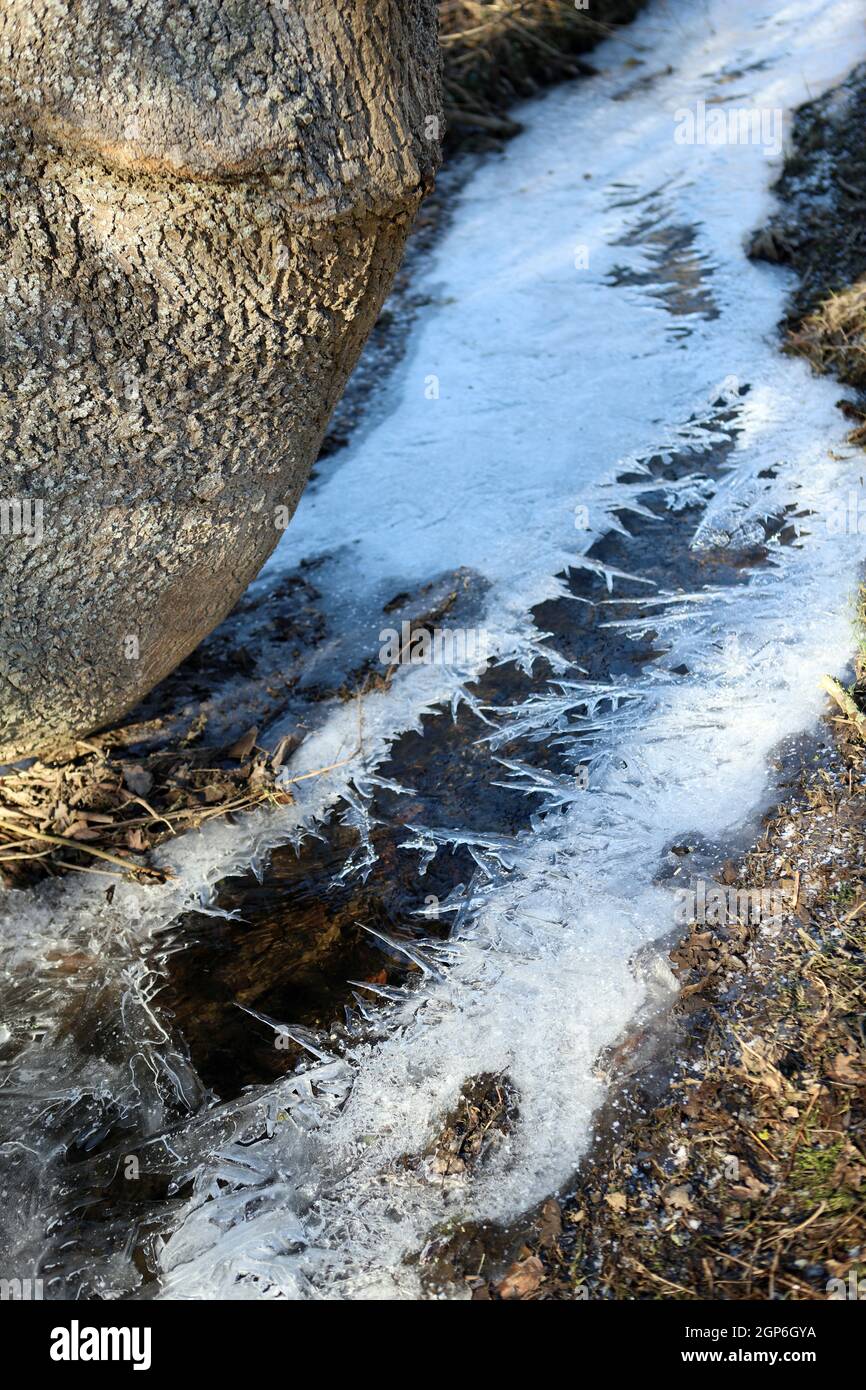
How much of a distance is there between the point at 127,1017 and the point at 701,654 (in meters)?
1.87

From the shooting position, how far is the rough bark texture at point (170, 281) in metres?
2.12

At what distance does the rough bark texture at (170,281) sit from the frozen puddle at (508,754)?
0.76 meters

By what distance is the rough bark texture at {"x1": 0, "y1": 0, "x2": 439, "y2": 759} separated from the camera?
2.12 meters

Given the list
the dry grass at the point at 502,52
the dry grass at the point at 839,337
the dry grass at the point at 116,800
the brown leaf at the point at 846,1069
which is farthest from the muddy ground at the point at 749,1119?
the dry grass at the point at 502,52

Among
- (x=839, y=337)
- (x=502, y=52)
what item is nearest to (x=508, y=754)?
(x=839, y=337)

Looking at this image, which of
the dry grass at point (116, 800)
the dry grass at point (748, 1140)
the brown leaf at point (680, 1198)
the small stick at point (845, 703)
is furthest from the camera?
the dry grass at point (116, 800)

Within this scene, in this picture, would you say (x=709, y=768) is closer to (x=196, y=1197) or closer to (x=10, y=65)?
(x=196, y=1197)

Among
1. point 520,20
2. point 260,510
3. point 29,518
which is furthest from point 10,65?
point 520,20

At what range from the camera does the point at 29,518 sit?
2.58m

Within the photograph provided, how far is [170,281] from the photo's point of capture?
7.79ft

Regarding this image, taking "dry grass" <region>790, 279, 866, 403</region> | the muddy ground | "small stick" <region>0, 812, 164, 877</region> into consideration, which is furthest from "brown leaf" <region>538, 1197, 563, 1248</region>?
"dry grass" <region>790, 279, 866, 403</region>

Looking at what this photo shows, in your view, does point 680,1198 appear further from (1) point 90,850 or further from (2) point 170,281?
(2) point 170,281

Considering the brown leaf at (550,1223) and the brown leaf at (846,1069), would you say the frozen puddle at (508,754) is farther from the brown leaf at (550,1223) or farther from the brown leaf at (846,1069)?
the brown leaf at (846,1069)

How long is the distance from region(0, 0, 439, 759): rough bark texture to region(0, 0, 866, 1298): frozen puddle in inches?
29.8
